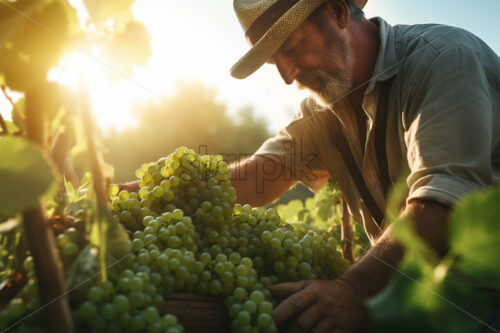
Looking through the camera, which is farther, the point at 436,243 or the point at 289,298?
the point at 436,243

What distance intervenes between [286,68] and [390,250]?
5.13 ft

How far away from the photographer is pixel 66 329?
1.57 ft

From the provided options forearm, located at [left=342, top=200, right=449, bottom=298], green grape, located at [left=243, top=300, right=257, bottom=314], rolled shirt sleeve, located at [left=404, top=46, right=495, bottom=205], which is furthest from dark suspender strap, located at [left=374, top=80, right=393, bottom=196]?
green grape, located at [left=243, top=300, right=257, bottom=314]

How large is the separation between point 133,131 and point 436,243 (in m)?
29.1

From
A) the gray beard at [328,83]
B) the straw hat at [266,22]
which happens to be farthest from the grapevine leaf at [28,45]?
the gray beard at [328,83]

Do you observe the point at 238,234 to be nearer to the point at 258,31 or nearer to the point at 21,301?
the point at 21,301

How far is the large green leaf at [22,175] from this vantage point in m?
0.43

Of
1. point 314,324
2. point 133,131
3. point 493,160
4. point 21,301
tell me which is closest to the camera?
point 21,301

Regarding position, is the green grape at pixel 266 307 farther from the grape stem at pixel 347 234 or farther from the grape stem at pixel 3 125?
the grape stem at pixel 347 234

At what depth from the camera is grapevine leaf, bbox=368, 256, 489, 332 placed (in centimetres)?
29

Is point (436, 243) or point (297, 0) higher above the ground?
point (297, 0)

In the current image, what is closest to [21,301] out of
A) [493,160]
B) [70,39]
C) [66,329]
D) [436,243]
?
[66,329]

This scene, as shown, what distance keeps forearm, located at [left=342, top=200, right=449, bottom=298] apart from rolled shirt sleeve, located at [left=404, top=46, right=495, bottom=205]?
4cm

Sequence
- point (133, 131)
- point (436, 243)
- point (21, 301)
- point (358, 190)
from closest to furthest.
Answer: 1. point (21, 301)
2. point (436, 243)
3. point (358, 190)
4. point (133, 131)
